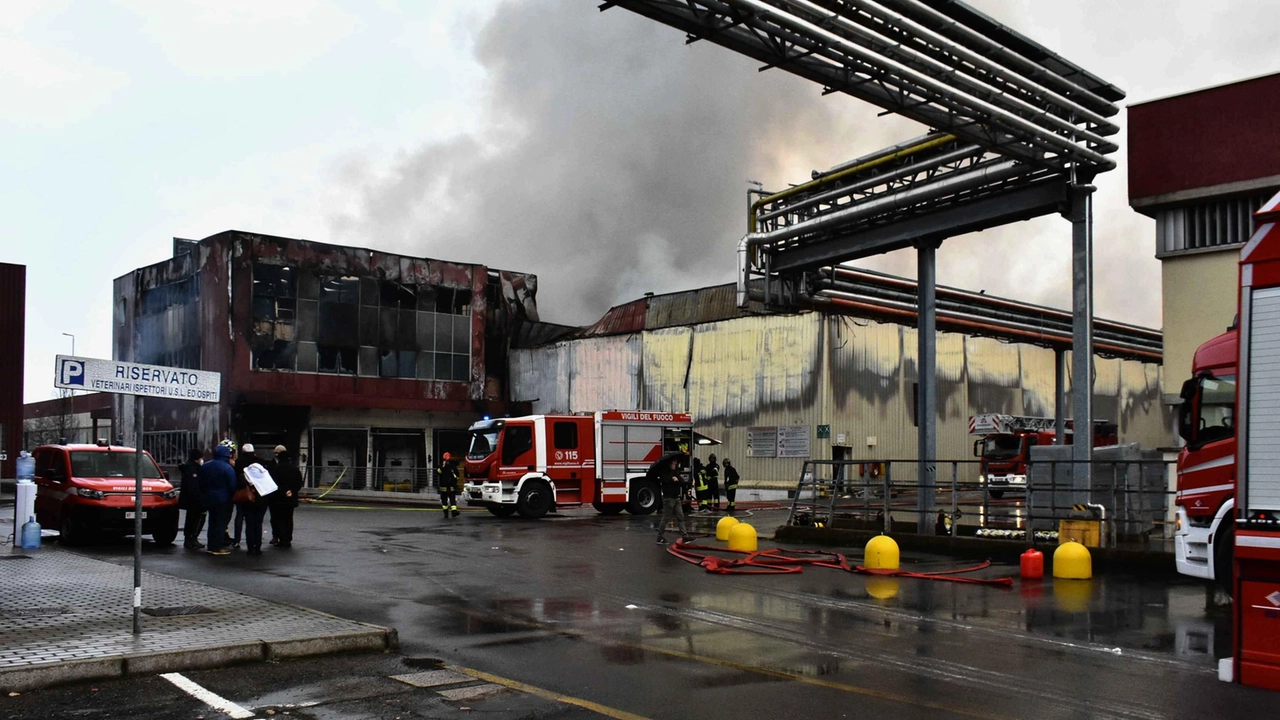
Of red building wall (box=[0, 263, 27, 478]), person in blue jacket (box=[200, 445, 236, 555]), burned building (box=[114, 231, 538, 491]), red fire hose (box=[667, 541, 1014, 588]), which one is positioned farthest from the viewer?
red building wall (box=[0, 263, 27, 478])

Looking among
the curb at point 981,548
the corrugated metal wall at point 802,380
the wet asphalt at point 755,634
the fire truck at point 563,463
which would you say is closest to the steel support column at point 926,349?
the curb at point 981,548

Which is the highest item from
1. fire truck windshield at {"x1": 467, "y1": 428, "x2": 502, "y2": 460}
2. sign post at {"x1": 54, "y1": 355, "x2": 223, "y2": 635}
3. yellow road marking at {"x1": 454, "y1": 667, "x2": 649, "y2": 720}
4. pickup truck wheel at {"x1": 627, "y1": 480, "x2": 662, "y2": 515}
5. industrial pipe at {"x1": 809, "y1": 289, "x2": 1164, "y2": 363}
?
industrial pipe at {"x1": 809, "y1": 289, "x2": 1164, "y2": 363}

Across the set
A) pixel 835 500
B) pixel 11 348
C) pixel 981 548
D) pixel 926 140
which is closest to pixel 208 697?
pixel 981 548

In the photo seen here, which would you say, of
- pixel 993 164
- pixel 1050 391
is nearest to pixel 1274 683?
pixel 993 164

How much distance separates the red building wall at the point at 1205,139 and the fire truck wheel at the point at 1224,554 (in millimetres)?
9501

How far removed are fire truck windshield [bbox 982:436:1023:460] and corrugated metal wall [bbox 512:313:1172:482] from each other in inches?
70.0

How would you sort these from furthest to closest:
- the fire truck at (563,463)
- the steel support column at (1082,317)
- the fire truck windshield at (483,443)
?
1. the fire truck windshield at (483,443)
2. the fire truck at (563,463)
3. the steel support column at (1082,317)

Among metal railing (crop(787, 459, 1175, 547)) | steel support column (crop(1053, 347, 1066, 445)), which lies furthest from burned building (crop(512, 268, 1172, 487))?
metal railing (crop(787, 459, 1175, 547))

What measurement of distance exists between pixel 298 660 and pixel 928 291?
1495cm

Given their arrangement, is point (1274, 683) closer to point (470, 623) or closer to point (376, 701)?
point (376, 701)

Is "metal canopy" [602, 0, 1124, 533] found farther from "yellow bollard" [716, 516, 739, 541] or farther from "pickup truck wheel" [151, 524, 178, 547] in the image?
"pickup truck wheel" [151, 524, 178, 547]

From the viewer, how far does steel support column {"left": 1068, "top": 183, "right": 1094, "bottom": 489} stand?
17219 mm

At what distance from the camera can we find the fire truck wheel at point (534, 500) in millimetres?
26812

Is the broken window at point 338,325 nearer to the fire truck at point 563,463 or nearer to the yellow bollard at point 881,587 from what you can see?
the fire truck at point 563,463
